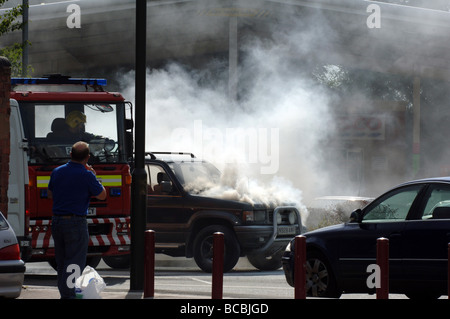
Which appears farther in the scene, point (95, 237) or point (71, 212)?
point (95, 237)

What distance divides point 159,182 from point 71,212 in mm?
7066

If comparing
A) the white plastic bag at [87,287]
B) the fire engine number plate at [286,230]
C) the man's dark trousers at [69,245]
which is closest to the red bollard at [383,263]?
the white plastic bag at [87,287]

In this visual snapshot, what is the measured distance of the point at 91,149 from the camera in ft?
48.8

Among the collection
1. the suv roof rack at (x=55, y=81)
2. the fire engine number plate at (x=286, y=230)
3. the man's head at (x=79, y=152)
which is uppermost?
the suv roof rack at (x=55, y=81)

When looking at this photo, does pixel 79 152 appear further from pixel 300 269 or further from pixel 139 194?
pixel 300 269

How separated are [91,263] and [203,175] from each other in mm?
2473

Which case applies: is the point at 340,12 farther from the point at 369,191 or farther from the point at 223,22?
the point at 369,191

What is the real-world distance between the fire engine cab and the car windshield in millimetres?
1650

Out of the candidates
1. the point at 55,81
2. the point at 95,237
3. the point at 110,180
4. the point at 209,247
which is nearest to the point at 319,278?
the point at 95,237

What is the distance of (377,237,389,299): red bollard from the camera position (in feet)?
30.3

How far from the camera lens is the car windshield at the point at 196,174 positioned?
16375 millimetres

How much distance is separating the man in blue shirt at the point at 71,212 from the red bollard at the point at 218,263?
1.20 m

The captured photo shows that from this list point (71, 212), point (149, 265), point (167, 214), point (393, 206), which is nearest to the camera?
point (71, 212)

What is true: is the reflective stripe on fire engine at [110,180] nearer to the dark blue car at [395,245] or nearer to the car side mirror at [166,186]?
the car side mirror at [166,186]
